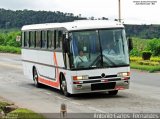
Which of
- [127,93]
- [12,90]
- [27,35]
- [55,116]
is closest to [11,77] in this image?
[27,35]

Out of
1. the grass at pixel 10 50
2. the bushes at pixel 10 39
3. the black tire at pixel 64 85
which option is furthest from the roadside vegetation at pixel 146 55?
the bushes at pixel 10 39

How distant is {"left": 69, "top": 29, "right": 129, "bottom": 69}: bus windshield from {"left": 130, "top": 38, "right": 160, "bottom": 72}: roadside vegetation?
16.3 m

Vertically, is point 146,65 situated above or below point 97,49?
below

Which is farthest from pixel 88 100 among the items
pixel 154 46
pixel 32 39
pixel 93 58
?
pixel 154 46

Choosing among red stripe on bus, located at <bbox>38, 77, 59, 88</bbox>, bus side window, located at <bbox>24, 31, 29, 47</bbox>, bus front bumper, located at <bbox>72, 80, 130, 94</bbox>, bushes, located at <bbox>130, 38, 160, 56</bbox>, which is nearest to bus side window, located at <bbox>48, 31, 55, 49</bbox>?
red stripe on bus, located at <bbox>38, 77, 59, 88</bbox>

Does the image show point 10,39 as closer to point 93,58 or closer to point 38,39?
point 38,39

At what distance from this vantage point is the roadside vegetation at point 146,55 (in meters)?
38.0

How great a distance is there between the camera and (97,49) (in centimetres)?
1917

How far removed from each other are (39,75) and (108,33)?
6056mm

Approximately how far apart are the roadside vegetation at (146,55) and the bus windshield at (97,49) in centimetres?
1635

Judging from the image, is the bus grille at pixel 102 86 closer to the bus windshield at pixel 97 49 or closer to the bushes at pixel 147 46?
the bus windshield at pixel 97 49

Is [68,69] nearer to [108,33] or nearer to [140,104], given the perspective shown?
[108,33]

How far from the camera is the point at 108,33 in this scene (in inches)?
768

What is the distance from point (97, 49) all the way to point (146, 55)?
2554 centimetres
